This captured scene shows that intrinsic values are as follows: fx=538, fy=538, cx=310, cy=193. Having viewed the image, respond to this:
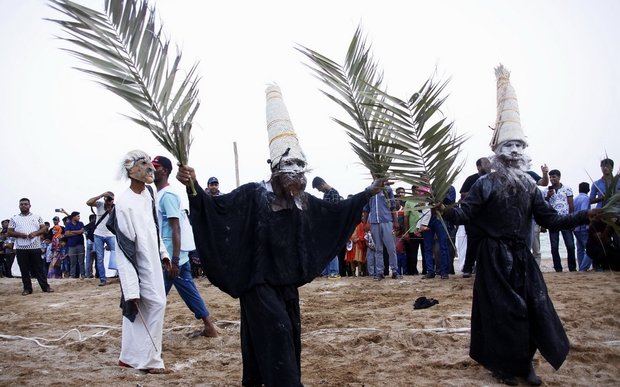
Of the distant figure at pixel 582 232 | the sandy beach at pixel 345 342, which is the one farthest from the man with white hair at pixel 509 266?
the distant figure at pixel 582 232

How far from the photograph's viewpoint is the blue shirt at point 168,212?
5.55 metres

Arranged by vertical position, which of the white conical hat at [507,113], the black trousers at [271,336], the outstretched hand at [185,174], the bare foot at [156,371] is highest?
the white conical hat at [507,113]

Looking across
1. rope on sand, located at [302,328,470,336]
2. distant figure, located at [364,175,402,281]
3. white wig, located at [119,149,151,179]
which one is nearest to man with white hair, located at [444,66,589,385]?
rope on sand, located at [302,328,470,336]

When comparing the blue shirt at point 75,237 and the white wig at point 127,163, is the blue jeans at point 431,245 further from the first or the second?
the blue shirt at point 75,237

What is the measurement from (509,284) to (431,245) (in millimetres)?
6371

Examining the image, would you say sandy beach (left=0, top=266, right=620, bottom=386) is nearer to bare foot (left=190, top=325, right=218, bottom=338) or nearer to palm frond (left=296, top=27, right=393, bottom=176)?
bare foot (left=190, top=325, right=218, bottom=338)

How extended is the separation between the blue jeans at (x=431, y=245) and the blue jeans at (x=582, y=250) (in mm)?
2318

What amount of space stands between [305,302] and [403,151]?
16.5ft

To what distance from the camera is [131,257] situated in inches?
182

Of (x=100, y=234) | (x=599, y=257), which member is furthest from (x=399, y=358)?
(x=100, y=234)

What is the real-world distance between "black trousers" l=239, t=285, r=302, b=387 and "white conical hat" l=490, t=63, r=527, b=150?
215 cm

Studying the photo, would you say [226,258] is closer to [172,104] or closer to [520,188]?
[172,104]

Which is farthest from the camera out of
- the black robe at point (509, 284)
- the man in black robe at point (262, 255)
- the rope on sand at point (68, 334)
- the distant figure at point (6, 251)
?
the distant figure at point (6, 251)

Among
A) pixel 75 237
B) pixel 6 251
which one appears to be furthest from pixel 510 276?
pixel 6 251
